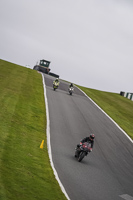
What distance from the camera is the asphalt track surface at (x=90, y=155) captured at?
12.8 meters

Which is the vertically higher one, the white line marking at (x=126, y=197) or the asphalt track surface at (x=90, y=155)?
the asphalt track surface at (x=90, y=155)

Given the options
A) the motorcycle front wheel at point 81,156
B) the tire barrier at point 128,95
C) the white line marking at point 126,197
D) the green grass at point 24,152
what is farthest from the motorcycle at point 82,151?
the tire barrier at point 128,95

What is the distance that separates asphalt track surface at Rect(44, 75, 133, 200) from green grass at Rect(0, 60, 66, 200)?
2.17 ft

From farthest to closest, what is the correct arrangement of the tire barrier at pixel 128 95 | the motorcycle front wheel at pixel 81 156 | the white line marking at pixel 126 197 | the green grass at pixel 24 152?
the tire barrier at pixel 128 95
the motorcycle front wheel at pixel 81 156
the white line marking at pixel 126 197
the green grass at pixel 24 152

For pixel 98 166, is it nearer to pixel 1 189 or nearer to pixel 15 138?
pixel 15 138

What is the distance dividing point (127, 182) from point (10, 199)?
756 cm

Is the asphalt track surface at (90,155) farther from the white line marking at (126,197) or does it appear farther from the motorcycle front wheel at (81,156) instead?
the motorcycle front wheel at (81,156)

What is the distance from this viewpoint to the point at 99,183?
13.6 metres

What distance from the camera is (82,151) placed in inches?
642

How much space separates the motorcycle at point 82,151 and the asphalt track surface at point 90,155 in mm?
316

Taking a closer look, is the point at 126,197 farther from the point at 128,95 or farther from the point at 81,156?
the point at 128,95

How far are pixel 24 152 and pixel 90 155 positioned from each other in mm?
4751

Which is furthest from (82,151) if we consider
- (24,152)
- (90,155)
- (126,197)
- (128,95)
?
(128,95)

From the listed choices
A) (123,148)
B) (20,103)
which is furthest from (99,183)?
(20,103)
